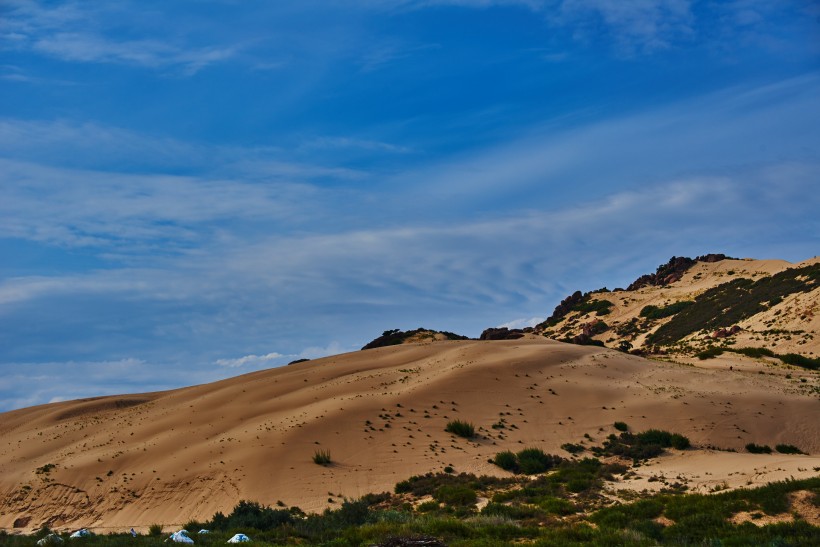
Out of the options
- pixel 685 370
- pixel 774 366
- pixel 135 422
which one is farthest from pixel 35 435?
pixel 774 366

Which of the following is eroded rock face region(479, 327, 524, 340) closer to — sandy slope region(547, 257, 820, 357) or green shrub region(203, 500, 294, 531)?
sandy slope region(547, 257, 820, 357)

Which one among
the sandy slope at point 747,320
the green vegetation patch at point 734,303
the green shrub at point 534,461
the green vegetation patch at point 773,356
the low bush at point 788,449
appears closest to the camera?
the green shrub at point 534,461

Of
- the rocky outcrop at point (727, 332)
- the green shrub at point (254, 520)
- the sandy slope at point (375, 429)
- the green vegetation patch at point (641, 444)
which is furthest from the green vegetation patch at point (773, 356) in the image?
the green shrub at point (254, 520)

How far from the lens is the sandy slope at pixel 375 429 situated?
28.0 meters

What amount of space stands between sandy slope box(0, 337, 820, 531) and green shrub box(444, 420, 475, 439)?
1.42 ft

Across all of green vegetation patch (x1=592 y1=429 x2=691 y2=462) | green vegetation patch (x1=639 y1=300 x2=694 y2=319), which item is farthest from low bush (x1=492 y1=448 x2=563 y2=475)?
green vegetation patch (x1=639 y1=300 x2=694 y2=319)

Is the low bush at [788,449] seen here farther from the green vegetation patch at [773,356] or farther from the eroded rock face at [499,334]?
the eroded rock face at [499,334]

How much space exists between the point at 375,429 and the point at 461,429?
12.8ft

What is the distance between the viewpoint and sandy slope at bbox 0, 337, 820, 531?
28.0 m

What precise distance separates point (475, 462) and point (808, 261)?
60.4 meters

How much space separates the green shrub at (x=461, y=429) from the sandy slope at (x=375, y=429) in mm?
433

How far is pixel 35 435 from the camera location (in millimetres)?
43812

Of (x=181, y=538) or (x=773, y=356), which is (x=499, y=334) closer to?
(x=773, y=356)

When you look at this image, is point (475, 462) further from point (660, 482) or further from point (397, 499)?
point (660, 482)
